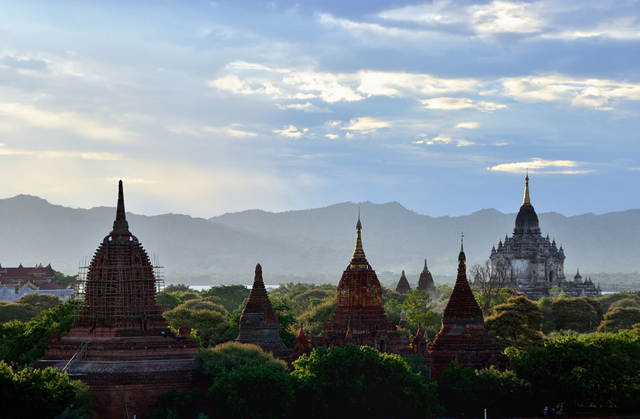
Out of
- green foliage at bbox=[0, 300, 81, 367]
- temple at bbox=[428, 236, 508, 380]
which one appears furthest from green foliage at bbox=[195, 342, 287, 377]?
temple at bbox=[428, 236, 508, 380]

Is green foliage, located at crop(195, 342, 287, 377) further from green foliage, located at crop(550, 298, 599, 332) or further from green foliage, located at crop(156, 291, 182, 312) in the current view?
green foliage, located at crop(550, 298, 599, 332)

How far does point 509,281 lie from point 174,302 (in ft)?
168

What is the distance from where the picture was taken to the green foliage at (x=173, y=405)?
48031 millimetres

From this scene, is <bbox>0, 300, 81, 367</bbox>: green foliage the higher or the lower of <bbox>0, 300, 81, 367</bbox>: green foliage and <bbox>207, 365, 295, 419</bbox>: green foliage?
the higher

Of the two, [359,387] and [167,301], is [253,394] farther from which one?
[167,301]

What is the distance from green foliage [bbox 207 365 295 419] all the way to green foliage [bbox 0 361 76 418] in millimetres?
7026

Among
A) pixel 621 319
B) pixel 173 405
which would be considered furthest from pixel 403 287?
pixel 173 405

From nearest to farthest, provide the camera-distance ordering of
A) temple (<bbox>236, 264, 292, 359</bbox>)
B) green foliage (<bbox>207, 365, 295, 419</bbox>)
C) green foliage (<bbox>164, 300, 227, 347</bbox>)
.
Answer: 1. green foliage (<bbox>207, 365, 295, 419</bbox>)
2. temple (<bbox>236, 264, 292, 359</bbox>)
3. green foliage (<bbox>164, 300, 227, 347</bbox>)

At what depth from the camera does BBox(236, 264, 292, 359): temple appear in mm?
60531

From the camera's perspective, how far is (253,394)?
4875 centimetres

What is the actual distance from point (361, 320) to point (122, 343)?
794 inches

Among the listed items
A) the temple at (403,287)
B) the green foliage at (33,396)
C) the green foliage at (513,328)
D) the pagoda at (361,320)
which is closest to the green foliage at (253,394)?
the green foliage at (33,396)

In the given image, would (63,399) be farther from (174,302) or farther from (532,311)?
(174,302)


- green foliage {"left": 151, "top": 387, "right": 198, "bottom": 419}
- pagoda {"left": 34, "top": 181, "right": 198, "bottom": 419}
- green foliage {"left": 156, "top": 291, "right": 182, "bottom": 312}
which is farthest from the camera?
green foliage {"left": 156, "top": 291, "right": 182, "bottom": 312}
